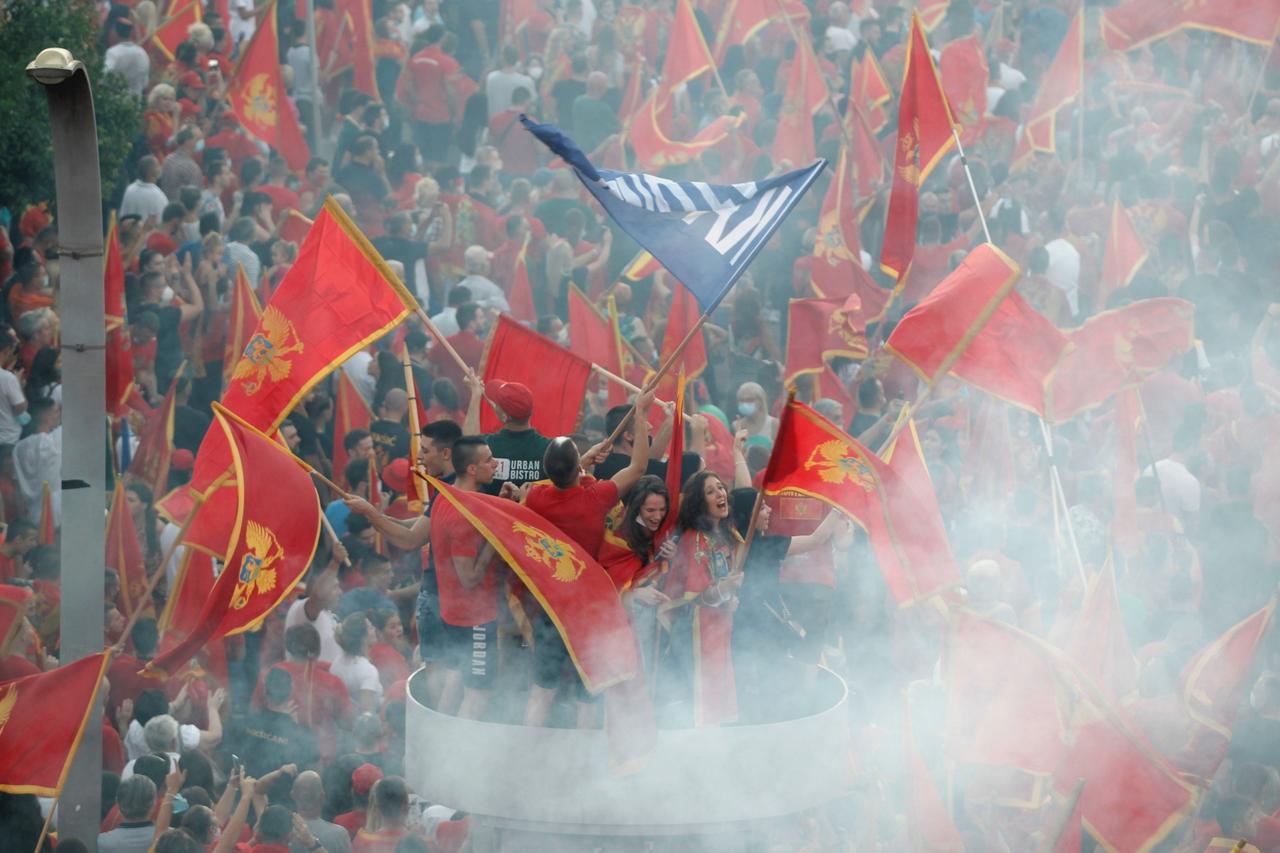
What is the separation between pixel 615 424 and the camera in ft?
27.5

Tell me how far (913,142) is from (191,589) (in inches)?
192

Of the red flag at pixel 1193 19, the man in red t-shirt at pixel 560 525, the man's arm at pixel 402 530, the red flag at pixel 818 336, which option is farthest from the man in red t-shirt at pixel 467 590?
the red flag at pixel 1193 19

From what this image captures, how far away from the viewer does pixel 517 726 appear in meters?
6.59

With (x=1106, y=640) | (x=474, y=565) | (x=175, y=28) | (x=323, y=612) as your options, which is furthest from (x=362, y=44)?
(x=1106, y=640)

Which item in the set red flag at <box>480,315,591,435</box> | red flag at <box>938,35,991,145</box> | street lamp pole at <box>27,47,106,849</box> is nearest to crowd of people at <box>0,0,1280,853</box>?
red flag at <box>480,315,591,435</box>

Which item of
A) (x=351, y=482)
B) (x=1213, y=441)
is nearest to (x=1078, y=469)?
(x=1213, y=441)

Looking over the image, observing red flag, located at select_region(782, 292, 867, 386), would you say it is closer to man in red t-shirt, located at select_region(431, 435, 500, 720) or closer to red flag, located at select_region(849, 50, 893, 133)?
red flag, located at select_region(849, 50, 893, 133)

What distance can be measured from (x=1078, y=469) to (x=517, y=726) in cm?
616

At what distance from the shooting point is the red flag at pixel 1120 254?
13.4 metres

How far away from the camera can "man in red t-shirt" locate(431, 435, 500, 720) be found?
22.6ft

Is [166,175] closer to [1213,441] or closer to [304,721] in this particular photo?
[304,721]

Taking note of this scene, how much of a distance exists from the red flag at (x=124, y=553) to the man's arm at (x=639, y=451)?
318 cm

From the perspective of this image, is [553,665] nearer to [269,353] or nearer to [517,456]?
[517,456]

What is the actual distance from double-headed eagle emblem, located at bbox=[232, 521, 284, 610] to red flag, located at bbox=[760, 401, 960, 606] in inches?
79.4
